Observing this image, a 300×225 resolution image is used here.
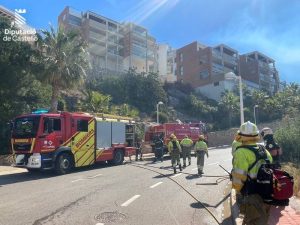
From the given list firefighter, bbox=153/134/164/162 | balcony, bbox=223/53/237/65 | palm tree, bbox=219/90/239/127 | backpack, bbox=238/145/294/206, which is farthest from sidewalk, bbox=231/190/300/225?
balcony, bbox=223/53/237/65

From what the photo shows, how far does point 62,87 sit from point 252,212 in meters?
25.5

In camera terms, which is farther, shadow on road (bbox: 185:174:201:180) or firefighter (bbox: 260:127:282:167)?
shadow on road (bbox: 185:174:201:180)

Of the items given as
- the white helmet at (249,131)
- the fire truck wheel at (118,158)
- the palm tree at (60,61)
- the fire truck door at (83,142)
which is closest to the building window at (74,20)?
the palm tree at (60,61)

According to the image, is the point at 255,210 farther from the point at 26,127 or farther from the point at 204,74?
the point at 204,74

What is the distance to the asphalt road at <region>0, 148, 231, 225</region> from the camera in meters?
7.85

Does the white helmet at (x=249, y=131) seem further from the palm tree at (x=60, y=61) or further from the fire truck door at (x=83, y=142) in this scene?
the palm tree at (x=60, y=61)

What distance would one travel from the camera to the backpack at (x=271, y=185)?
14.4 feet

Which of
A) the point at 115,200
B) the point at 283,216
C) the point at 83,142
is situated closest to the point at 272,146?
the point at 283,216

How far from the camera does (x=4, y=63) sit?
82.1ft

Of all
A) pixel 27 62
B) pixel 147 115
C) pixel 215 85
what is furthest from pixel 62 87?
pixel 215 85

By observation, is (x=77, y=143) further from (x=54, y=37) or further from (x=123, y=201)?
(x=54, y=37)

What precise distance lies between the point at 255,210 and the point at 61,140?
13.4 m

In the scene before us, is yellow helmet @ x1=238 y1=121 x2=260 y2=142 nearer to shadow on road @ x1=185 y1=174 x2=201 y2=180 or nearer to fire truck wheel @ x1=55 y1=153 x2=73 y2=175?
shadow on road @ x1=185 y1=174 x2=201 y2=180

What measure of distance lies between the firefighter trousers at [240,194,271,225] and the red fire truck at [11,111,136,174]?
41.1ft
